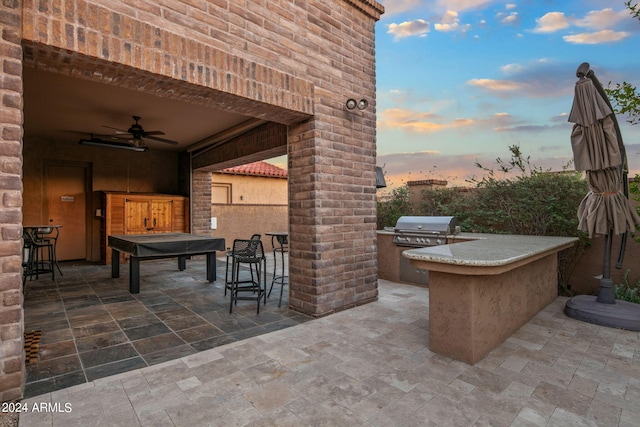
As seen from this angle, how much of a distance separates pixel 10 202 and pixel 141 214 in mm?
6500

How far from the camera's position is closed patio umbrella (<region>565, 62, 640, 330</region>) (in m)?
3.32

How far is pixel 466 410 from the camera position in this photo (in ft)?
6.22

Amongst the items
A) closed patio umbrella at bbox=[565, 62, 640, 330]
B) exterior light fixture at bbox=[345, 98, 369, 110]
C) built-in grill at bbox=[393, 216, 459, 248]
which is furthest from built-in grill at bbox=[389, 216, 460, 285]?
exterior light fixture at bbox=[345, 98, 369, 110]

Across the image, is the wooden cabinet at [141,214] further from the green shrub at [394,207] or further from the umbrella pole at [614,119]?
the umbrella pole at [614,119]

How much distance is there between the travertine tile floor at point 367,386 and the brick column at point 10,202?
0.29 metres

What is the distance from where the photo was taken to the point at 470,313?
252 cm

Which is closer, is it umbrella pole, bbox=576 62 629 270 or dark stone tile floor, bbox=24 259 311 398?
dark stone tile floor, bbox=24 259 311 398

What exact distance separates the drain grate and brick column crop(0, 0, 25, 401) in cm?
66

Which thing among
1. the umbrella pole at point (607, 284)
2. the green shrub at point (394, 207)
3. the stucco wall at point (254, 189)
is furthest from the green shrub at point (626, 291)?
the stucco wall at point (254, 189)

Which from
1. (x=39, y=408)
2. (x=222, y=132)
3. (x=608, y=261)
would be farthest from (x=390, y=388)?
(x=222, y=132)

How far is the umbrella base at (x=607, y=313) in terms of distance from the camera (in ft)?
10.7

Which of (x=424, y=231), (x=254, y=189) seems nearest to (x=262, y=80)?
(x=424, y=231)

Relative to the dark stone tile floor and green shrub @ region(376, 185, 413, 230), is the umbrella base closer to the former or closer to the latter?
the dark stone tile floor

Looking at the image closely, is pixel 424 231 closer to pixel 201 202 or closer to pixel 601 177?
pixel 601 177
